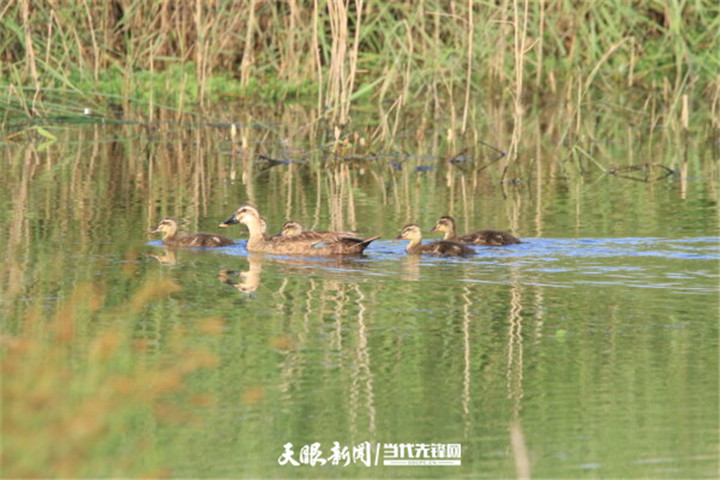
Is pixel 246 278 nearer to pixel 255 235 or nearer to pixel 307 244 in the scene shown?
pixel 307 244

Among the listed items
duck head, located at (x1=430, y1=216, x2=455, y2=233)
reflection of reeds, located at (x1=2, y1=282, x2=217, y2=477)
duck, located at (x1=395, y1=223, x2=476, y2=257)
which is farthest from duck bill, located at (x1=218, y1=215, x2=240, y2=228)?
reflection of reeds, located at (x1=2, y1=282, x2=217, y2=477)

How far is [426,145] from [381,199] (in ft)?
15.6

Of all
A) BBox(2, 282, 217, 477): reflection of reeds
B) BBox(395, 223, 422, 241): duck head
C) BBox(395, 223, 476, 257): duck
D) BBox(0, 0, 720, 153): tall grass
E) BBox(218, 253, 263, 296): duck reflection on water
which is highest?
BBox(0, 0, 720, 153): tall grass

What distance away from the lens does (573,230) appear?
1275cm

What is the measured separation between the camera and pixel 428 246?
11969 mm

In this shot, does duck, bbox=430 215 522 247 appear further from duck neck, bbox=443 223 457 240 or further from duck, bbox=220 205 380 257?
duck, bbox=220 205 380 257

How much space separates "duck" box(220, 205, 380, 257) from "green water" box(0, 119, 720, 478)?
12 centimetres

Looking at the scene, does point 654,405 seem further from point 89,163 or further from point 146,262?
point 89,163

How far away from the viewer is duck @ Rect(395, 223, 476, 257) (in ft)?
38.6

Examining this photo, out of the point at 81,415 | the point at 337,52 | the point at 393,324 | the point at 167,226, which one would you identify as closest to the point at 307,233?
the point at 167,226

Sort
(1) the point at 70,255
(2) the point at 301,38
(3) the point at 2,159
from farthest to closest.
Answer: (2) the point at 301,38 → (3) the point at 2,159 → (1) the point at 70,255

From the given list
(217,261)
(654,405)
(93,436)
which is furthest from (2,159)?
(93,436)

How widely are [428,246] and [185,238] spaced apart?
6.31 feet

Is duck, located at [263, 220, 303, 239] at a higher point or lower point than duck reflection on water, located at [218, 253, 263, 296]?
higher
